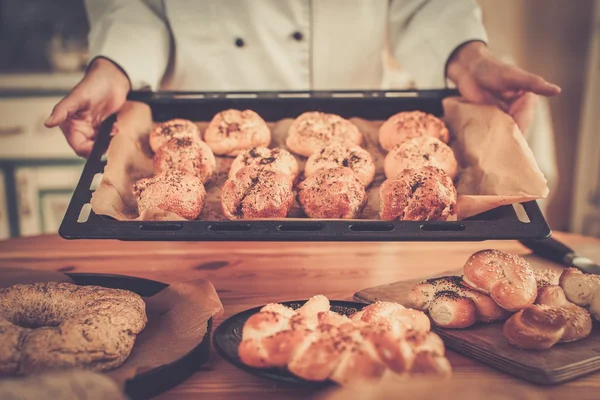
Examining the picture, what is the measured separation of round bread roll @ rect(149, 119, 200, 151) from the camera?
1.67 meters

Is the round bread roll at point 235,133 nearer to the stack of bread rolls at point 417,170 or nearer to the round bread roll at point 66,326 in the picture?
the stack of bread rolls at point 417,170

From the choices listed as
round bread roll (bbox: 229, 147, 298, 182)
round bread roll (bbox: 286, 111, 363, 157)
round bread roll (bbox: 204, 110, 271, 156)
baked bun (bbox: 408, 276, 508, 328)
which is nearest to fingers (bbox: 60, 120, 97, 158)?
round bread roll (bbox: 204, 110, 271, 156)

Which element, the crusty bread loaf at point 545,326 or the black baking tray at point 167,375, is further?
the crusty bread loaf at point 545,326

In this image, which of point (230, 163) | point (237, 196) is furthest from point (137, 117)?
point (237, 196)

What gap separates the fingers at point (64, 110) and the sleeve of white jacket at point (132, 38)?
310mm

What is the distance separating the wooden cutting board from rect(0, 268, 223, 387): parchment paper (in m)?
0.47

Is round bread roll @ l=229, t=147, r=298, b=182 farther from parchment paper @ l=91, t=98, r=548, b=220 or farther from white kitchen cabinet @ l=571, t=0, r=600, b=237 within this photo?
white kitchen cabinet @ l=571, t=0, r=600, b=237

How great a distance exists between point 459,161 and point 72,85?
98.3 inches

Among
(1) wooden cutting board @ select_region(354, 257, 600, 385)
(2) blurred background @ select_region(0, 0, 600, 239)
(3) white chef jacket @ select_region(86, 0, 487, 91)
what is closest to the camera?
(1) wooden cutting board @ select_region(354, 257, 600, 385)

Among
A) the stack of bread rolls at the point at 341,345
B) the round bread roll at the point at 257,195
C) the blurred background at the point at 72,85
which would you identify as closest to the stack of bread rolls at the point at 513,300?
the stack of bread rolls at the point at 341,345

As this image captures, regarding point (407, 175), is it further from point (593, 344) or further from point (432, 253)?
point (593, 344)

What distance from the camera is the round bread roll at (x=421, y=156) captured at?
1.56 meters

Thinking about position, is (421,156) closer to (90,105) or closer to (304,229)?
(304,229)

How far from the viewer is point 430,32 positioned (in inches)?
85.6
